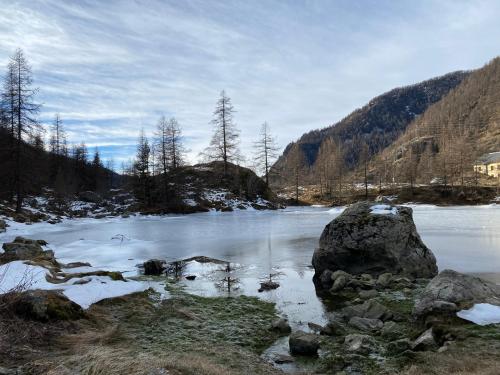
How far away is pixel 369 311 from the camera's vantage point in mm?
8430

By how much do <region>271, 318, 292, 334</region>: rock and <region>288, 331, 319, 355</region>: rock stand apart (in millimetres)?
914

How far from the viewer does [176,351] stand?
20.2 feet

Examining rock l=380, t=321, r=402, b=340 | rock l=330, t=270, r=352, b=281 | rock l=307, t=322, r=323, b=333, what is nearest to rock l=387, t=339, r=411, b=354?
rock l=380, t=321, r=402, b=340

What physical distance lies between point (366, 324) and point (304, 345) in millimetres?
1916

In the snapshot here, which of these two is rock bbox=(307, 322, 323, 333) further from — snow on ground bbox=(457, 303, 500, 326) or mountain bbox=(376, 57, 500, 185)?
mountain bbox=(376, 57, 500, 185)

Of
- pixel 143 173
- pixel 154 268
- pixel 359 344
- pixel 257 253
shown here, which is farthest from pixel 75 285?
pixel 143 173

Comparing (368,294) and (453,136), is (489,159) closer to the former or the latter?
(453,136)

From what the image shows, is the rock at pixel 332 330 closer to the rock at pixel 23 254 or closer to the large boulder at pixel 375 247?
the large boulder at pixel 375 247

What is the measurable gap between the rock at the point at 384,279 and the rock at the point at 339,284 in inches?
39.1

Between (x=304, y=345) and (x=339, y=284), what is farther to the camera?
(x=339, y=284)

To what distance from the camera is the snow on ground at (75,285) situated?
8360 mm

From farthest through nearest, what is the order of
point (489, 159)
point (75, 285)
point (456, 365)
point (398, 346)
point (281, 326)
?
1. point (489, 159)
2. point (75, 285)
3. point (281, 326)
4. point (398, 346)
5. point (456, 365)

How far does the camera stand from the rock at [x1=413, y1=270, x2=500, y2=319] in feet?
24.9

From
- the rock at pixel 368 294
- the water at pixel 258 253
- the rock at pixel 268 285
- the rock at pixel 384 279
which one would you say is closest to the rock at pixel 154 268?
the water at pixel 258 253
